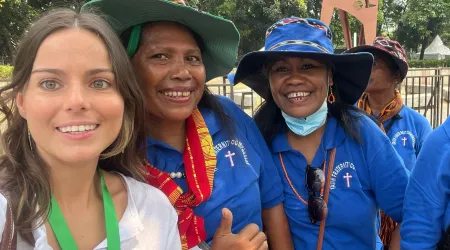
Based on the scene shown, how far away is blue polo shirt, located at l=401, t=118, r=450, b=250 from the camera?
1690 millimetres

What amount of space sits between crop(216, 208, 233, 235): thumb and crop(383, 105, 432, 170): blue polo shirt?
2.09 meters

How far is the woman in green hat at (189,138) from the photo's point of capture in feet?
6.17

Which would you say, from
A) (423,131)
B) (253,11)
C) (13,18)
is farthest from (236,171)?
(253,11)

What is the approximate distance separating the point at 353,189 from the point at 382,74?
6.13 ft

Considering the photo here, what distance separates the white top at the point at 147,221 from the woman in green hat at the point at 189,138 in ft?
0.49

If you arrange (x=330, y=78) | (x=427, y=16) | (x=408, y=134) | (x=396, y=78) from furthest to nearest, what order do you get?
(x=427, y=16) < (x=396, y=78) < (x=408, y=134) < (x=330, y=78)

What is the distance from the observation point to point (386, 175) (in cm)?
211

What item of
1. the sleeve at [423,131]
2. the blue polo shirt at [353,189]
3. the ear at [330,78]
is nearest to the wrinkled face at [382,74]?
the sleeve at [423,131]

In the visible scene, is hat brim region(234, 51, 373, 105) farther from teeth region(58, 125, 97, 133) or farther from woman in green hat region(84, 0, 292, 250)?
teeth region(58, 125, 97, 133)

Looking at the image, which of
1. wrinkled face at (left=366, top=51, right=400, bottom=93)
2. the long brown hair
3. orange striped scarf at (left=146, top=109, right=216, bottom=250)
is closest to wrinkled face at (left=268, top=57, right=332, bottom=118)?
orange striped scarf at (left=146, top=109, right=216, bottom=250)

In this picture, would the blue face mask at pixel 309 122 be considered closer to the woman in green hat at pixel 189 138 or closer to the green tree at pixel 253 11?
the woman in green hat at pixel 189 138

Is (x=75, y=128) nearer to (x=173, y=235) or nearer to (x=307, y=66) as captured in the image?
(x=173, y=235)

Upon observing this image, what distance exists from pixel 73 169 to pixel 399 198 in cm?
158

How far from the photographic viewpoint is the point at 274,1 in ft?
89.7
